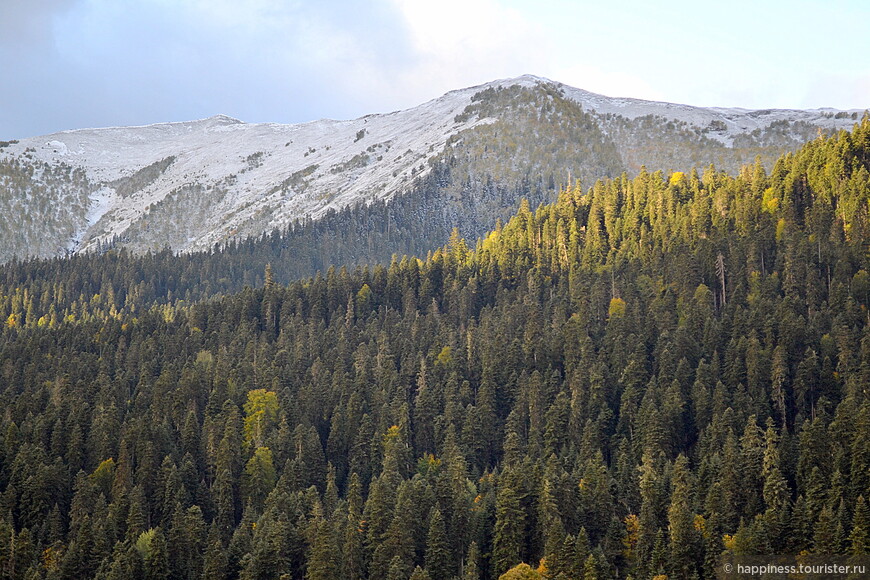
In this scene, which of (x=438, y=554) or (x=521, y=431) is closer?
(x=438, y=554)

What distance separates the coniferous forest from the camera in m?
115

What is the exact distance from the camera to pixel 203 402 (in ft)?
571

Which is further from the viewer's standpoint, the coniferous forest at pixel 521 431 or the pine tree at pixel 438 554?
the pine tree at pixel 438 554

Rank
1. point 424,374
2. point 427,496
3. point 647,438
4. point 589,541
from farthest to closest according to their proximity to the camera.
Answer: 1. point 424,374
2. point 647,438
3. point 427,496
4. point 589,541

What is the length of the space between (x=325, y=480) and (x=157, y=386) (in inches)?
1595

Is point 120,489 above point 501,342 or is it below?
below

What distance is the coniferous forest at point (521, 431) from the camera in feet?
379

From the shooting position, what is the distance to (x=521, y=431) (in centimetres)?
15175

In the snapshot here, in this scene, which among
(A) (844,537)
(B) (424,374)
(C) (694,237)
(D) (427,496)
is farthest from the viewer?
(C) (694,237)

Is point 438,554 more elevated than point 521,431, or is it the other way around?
point 521,431

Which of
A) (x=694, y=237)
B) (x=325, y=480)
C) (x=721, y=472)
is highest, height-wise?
(x=694, y=237)

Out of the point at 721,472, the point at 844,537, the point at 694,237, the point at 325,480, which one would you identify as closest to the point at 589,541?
the point at 721,472

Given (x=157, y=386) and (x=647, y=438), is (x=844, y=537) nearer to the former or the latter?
(x=647, y=438)

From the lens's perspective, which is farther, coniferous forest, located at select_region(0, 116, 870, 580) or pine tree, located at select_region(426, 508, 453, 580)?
pine tree, located at select_region(426, 508, 453, 580)
